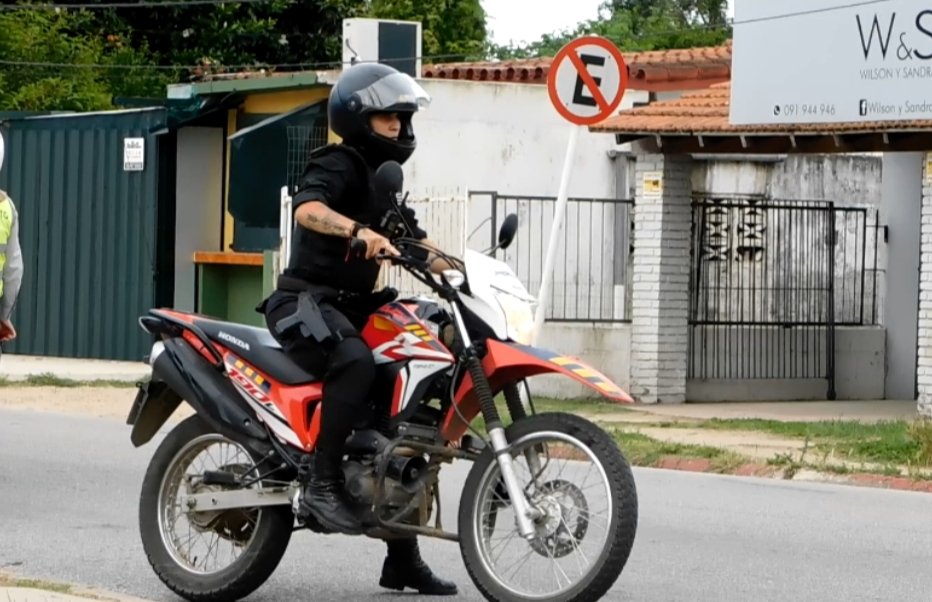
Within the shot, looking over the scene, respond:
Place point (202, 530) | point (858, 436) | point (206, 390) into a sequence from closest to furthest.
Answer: point (206, 390), point (202, 530), point (858, 436)

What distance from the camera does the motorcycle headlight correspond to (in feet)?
22.6

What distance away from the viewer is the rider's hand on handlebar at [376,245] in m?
6.89

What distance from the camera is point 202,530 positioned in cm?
757

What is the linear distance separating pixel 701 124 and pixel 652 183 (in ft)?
3.71

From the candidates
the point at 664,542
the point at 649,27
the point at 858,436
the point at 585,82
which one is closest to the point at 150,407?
the point at 664,542

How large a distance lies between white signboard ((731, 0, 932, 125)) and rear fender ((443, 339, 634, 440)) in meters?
10.2

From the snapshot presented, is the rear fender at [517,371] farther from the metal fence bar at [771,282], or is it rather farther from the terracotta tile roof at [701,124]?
the metal fence bar at [771,282]

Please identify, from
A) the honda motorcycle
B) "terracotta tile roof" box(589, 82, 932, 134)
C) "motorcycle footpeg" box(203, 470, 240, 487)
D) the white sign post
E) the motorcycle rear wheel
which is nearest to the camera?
the honda motorcycle

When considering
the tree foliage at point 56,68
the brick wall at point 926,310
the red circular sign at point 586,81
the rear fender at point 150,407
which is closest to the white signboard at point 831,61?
the brick wall at point 926,310

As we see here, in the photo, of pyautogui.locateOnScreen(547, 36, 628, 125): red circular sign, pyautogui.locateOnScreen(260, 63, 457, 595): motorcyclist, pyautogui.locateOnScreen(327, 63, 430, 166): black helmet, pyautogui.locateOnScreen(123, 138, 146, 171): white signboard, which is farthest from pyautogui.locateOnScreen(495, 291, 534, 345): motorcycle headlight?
pyautogui.locateOnScreen(123, 138, 146, 171): white signboard

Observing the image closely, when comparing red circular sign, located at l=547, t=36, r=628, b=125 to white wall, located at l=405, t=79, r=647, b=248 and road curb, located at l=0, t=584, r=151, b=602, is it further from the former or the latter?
road curb, located at l=0, t=584, r=151, b=602

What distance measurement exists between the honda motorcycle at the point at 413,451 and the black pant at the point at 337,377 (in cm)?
6

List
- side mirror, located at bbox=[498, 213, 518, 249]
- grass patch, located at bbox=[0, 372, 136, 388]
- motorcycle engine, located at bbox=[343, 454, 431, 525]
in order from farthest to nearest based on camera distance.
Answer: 1. grass patch, located at bbox=[0, 372, 136, 388]
2. side mirror, located at bbox=[498, 213, 518, 249]
3. motorcycle engine, located at bbox=[343, 454, 431, 525]

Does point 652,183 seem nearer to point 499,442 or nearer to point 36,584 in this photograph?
point 36,584
